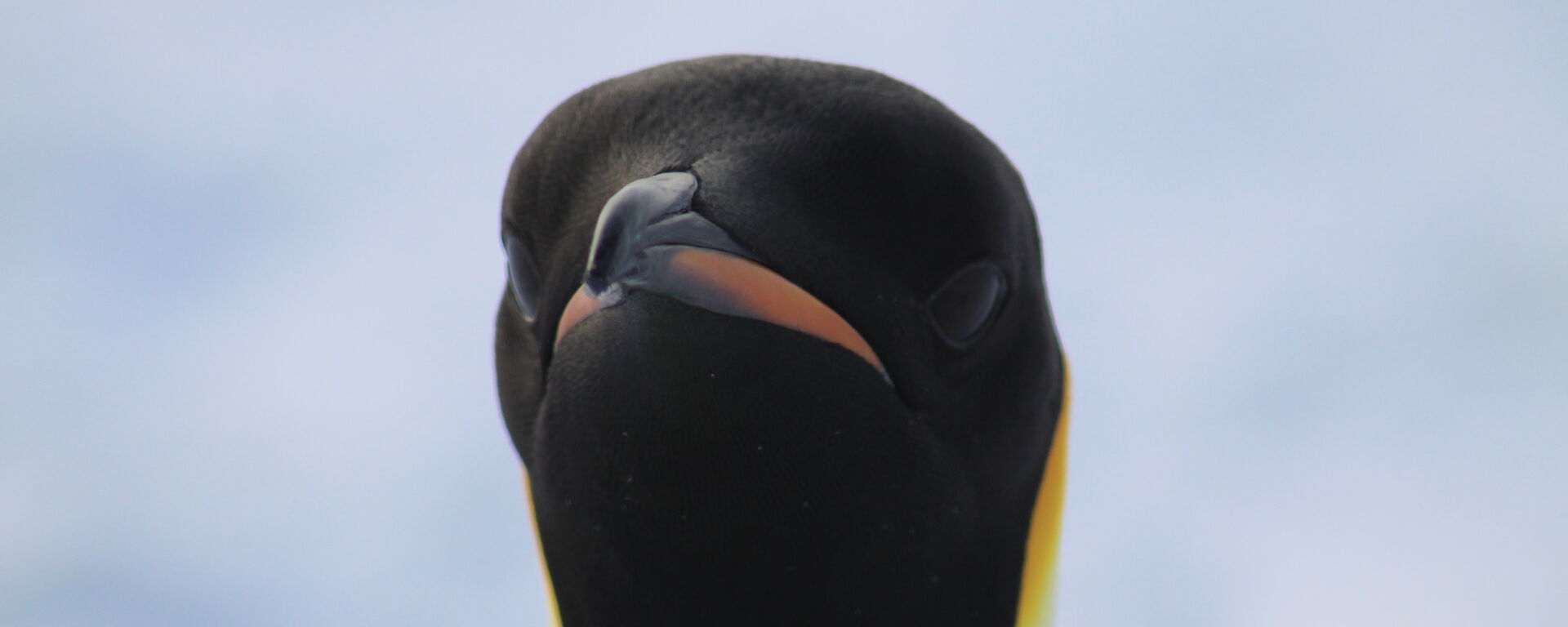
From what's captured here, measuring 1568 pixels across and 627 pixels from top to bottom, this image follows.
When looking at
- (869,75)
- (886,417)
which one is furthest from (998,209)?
(886,417)

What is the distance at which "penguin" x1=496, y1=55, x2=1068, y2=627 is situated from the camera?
1.87 m

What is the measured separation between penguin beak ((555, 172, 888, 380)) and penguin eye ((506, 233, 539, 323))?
A: 428mm

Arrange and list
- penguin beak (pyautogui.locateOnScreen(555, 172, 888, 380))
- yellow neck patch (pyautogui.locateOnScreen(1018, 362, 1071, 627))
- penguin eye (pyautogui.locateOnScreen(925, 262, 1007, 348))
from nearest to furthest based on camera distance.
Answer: penguin beak (pyautogui.locateOnScreen(555, 172, 888, 380)) → penguin eye (pyautogui.locateOnScreen(925, 262, 1007, 348)) → yellow neck patch (pyautogui.locateOnScreen(1018, 362, 1071, 627))

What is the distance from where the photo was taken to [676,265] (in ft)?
5.93

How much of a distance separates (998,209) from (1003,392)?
16.3 inches

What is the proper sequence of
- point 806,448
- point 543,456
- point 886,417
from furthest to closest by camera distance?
point 543,456 → point 886,417 → point 806,448

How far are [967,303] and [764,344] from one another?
2.06 ft

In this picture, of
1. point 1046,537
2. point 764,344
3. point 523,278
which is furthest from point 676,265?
point 1046,537

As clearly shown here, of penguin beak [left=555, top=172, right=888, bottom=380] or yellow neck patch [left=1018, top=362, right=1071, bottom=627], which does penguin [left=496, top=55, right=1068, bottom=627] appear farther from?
yellow neck patch [left=1018, top=362, right=1071, bottom=627]

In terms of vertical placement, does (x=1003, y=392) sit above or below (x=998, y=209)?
below

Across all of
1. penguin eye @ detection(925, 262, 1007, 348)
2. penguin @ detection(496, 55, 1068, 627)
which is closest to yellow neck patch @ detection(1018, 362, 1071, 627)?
penguin @ detection(496, 55, 1068, 627)

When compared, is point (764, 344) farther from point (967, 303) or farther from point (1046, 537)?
point (1046, 537)

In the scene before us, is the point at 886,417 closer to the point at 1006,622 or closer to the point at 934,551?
the point at 934,551

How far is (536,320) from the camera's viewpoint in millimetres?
2352
